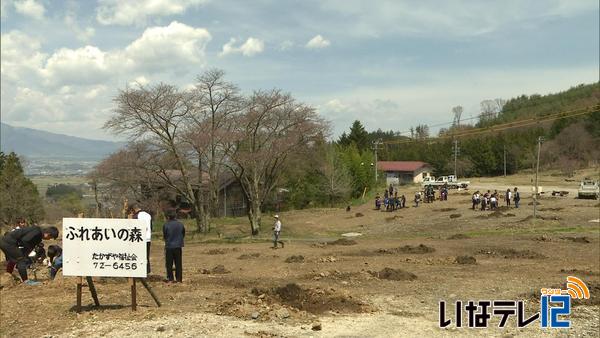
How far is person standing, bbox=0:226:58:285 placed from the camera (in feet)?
38.0

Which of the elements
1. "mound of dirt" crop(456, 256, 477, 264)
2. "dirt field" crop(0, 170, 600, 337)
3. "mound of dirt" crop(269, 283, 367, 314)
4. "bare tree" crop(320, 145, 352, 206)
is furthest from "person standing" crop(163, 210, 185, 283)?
"bare tree" crop(320, 145, 352, 206)

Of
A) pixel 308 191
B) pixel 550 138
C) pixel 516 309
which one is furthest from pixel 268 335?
pixel 550 138

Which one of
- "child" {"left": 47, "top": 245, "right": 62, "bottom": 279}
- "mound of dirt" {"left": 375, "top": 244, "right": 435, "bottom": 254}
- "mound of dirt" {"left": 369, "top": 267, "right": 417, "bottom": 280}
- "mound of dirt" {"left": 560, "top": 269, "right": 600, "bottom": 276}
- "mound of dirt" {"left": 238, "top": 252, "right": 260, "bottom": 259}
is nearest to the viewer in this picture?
"child" {"left": 47, "top": 245, "right": 62, "bottom": 279}

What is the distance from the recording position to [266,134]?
111ft

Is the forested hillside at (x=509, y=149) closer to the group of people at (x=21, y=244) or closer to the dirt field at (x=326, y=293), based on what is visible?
the dirt field at (x=326, y=293)

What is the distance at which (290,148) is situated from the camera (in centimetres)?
3291

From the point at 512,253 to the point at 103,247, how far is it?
14044 millimetres

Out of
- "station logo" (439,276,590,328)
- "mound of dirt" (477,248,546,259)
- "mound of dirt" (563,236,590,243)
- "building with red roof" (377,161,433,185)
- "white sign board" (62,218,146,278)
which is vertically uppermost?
"building with red roof" (377,161,433,185)

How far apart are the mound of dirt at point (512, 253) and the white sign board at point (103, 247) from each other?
1304 centimetres

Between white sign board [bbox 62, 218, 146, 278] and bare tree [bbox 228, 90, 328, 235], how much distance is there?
23534mm

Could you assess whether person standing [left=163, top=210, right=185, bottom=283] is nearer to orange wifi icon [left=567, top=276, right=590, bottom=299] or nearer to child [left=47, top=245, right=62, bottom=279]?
child [left=47, top=245, right=62, bottom=279]

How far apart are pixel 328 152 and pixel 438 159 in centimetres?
4298

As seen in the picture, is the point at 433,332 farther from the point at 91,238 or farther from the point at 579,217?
the point at 579,217

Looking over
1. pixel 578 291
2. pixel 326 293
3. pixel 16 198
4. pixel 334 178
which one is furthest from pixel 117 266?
pixel 334 178
